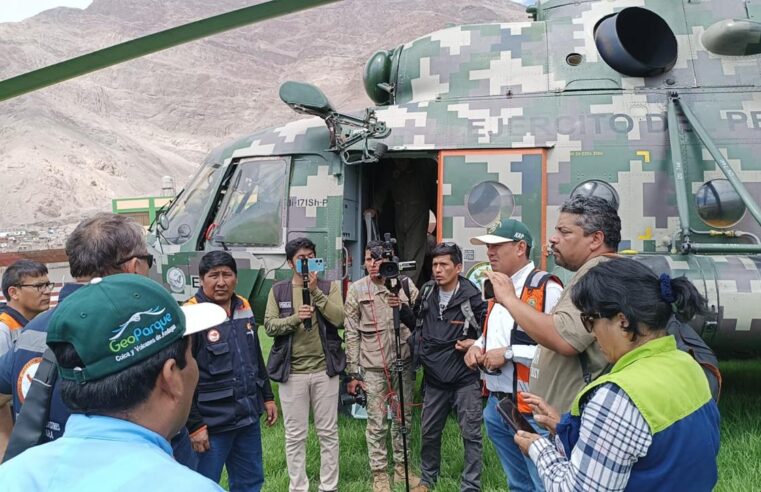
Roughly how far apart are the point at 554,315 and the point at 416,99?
13.7 ft

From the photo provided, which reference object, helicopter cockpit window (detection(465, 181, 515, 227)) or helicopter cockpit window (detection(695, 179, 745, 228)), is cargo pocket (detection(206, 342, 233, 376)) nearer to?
helicopter cockpit window (detection(465, 181, 515, 227))

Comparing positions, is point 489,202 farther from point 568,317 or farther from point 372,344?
point 568,317

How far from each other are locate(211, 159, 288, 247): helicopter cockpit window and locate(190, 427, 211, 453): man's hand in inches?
110

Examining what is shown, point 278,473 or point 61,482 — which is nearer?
point 61,482

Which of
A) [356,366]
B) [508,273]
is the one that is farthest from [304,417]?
[508,273]

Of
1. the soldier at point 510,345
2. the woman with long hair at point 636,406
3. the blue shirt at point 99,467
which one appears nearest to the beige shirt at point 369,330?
the soldier at point 510,345

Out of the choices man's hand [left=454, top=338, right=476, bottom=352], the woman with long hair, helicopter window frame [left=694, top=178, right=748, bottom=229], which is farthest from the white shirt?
helicopter window frame [left=694, top=178, right=748, bottom=229]

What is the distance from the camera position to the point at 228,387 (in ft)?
11.7

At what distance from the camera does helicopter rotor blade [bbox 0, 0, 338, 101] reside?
163 cm

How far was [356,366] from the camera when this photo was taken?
479 centimetres

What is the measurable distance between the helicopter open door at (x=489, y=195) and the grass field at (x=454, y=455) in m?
1.57

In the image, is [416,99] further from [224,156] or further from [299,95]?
[224,156]

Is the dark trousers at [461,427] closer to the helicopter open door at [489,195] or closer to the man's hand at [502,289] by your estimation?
the helicopter open door at [489,195]

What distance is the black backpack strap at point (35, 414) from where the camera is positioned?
2.00 m
